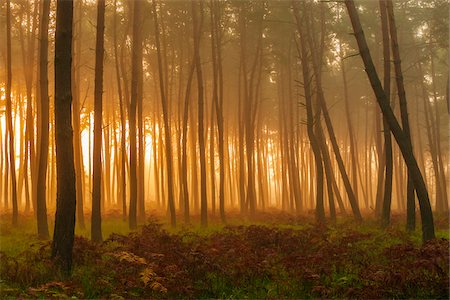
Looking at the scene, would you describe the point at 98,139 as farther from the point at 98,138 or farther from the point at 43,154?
the point at 43,154

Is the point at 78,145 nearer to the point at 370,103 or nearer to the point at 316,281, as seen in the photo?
the point at 316,281

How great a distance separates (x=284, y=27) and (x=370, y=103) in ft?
49.5

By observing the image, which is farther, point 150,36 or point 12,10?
point 150,36

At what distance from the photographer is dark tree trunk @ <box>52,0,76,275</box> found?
775 cm

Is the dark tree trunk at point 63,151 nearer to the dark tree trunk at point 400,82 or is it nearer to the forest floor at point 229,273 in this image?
the forest floor at point 229,273

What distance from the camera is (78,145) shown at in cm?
1634

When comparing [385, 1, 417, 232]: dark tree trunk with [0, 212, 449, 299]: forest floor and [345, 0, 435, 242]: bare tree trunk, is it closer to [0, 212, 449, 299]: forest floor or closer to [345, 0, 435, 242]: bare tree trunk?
[345, 0, 435, 242]: bare tree trunk

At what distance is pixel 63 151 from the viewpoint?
793 centimetres

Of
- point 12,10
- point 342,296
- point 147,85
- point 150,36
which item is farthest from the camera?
point 147,85

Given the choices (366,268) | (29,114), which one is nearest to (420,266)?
(366,268)

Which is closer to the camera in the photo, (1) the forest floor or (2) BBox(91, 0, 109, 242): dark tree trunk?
(1) the forest floor

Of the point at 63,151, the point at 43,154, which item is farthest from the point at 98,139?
the point at 63,151

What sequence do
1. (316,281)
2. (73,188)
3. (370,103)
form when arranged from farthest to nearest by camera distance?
(370,103) → (73,188) → (316,281)

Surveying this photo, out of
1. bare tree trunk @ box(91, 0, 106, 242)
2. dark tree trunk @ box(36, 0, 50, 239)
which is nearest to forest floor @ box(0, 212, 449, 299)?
bare tree trunk @ box(91, 0, 106, 242)
